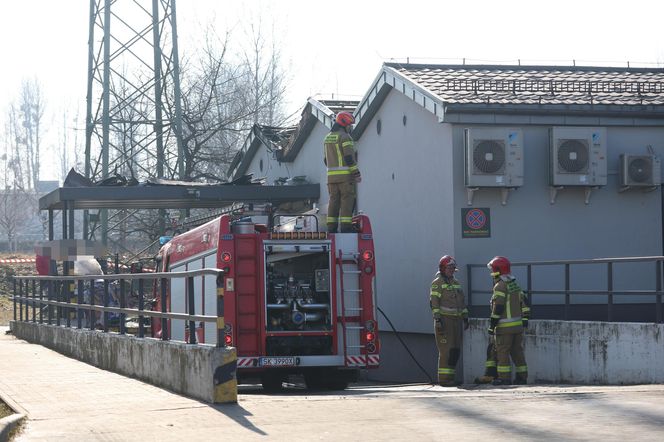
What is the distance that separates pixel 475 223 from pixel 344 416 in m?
9.97

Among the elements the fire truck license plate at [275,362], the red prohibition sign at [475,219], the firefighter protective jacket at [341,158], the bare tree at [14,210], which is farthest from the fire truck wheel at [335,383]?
the bare tree at [14,210]

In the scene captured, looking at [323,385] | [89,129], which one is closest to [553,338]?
[323,385]

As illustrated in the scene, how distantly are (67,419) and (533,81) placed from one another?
1298 centimetres

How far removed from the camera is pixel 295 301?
1588 centimetres

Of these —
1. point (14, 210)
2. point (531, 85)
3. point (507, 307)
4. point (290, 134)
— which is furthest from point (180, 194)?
point (14, 210)

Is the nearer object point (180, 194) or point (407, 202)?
point (407, 202)

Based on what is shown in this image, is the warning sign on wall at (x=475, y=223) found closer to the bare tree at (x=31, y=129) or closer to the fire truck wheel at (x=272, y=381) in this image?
the fire truck wheel at (x=272, y=381)

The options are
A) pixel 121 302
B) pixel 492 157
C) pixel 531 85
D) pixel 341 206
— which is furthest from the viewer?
pixel 531 85

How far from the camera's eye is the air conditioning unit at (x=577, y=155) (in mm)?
19016

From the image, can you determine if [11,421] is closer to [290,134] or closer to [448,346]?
[448,346]

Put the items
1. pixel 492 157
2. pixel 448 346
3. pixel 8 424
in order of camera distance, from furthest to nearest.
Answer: pixel 492 157 < pixel 448 346 < pixel 8 424

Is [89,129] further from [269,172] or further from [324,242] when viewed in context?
[324,242]

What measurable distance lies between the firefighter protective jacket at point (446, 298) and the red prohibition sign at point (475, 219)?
6.97 feet

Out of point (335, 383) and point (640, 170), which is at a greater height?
point (640, 170)
